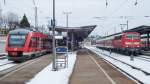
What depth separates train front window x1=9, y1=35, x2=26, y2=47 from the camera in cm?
3525

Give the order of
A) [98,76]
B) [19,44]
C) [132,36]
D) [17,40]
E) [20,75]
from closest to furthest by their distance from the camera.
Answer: [98,76]
[20,75]
[19,44]
[17,40]
[132,36]

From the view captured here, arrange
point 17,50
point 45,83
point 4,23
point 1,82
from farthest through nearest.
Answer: point 4,23 → point 17,50 → point 1,82 → point 45,83

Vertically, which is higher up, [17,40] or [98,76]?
[17,40]

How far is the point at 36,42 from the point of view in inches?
1609

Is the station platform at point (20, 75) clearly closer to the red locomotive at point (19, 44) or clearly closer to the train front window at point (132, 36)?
the red locomotive at point (19, 44)

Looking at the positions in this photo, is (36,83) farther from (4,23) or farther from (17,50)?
(4,23)

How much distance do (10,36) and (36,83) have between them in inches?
785

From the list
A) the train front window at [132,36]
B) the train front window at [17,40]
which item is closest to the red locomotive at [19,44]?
the train front window at [17,40]

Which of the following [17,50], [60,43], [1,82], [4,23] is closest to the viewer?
[1,82]

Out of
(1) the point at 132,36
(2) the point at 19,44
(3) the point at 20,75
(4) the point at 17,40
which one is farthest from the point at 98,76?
(1) the point at 132,36

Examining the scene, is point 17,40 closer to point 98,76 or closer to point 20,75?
point 20,75

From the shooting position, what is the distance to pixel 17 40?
116 feet

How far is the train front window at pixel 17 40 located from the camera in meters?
35.2

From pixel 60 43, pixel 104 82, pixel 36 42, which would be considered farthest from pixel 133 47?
pixel 104 82
